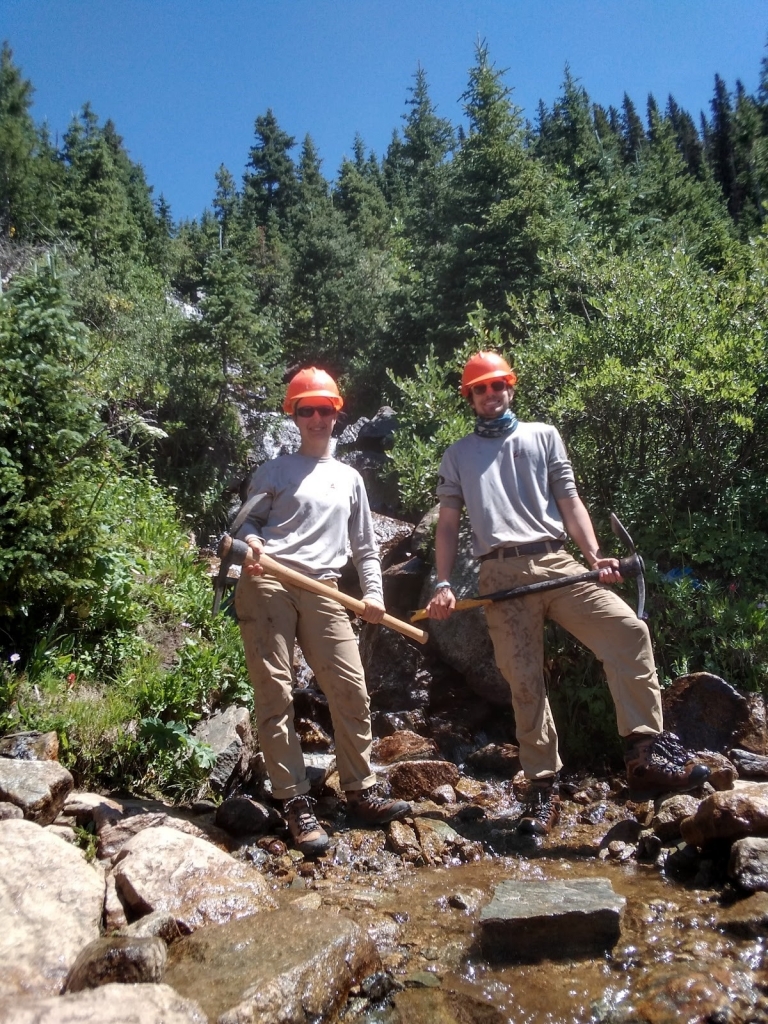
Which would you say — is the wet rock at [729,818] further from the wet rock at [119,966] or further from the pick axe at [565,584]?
the wet rock at [119,966]

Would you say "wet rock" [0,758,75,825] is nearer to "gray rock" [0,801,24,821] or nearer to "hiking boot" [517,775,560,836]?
"gray rock" [0,801,24,821]

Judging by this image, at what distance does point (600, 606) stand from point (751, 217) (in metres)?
30.1

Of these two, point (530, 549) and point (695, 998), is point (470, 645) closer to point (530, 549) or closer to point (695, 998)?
point (530, 549)

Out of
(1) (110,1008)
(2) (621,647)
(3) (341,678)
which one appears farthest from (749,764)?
(1) (110,1008)

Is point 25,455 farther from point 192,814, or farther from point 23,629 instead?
point 192,814

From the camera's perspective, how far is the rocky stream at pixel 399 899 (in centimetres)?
290

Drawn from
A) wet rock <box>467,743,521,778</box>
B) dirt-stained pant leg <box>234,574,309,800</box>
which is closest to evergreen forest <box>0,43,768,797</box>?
wet rock <box>467,743,521,778</box>

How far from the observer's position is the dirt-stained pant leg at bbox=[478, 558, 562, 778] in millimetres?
4719

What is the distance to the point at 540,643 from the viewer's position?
4.80 meters

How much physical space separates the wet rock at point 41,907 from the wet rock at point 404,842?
5.03 ft

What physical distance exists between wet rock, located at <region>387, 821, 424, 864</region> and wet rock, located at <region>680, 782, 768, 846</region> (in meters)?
1.35

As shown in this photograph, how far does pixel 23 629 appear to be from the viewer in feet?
18.8

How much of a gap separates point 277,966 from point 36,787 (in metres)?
1.86

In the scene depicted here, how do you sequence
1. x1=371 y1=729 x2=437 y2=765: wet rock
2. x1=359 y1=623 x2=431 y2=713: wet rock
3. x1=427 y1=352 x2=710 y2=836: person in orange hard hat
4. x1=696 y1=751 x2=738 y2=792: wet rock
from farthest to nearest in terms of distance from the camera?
x1=359 y1=623 x2=431 y2=713: wet rock, x1=371 y1=729 x2=437 y2=765: wet rock, x1=427 y1=352 x2=710 y2=836: person in orange hard hat, x1=696 y1=751 x2=738 y2=792: wet rock
